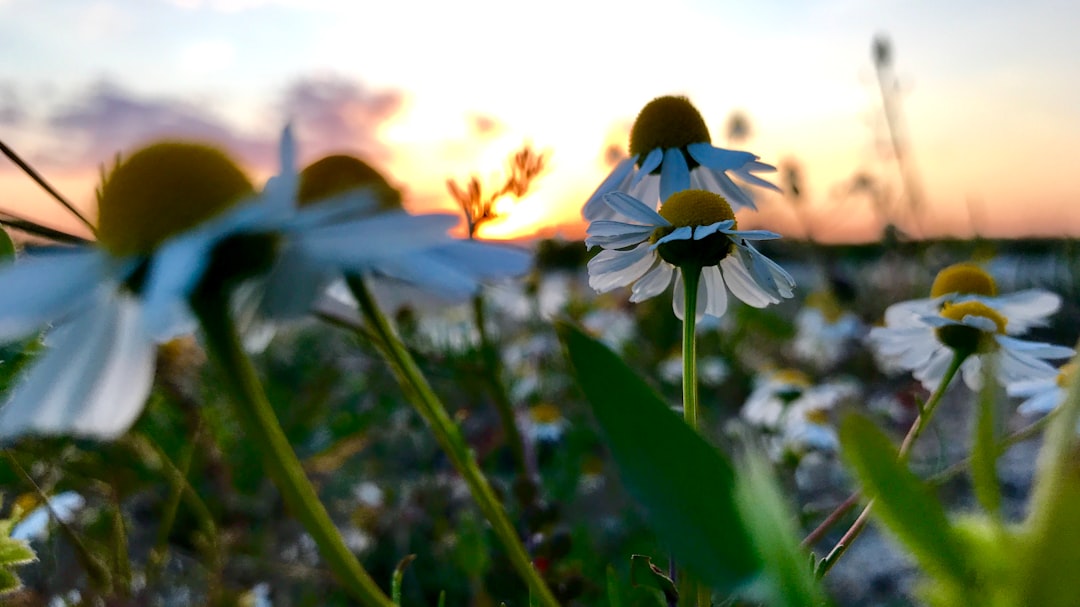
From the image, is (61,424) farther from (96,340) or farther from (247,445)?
A: (247,445)

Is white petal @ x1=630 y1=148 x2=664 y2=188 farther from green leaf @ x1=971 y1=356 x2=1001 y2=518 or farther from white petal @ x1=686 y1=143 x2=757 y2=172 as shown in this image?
green leaf @ x1=971 y1=356 x2=1001 y2=518

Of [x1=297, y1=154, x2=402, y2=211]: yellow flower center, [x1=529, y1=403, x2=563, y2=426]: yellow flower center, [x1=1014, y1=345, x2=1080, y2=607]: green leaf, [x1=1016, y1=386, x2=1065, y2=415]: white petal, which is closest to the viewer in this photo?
[x1=1014, y1=345, x2=1080, y2=607]: green leaf

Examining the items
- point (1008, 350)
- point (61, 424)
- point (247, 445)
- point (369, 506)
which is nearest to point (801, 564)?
point (61, 424)

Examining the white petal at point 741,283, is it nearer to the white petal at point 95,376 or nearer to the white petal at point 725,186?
the white petal at point 725,186

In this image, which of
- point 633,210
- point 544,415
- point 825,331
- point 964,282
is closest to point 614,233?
point 633,210

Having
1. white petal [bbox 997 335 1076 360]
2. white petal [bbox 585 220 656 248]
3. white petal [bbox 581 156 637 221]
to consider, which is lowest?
white petal [bbox 997 335 1076 360]

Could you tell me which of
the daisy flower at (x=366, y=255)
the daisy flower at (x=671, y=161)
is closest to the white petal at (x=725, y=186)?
the daisy flower at (x=671, y=161)

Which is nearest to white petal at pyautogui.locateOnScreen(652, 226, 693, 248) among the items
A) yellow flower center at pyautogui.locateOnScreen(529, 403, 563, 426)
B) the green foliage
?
the green foliage
